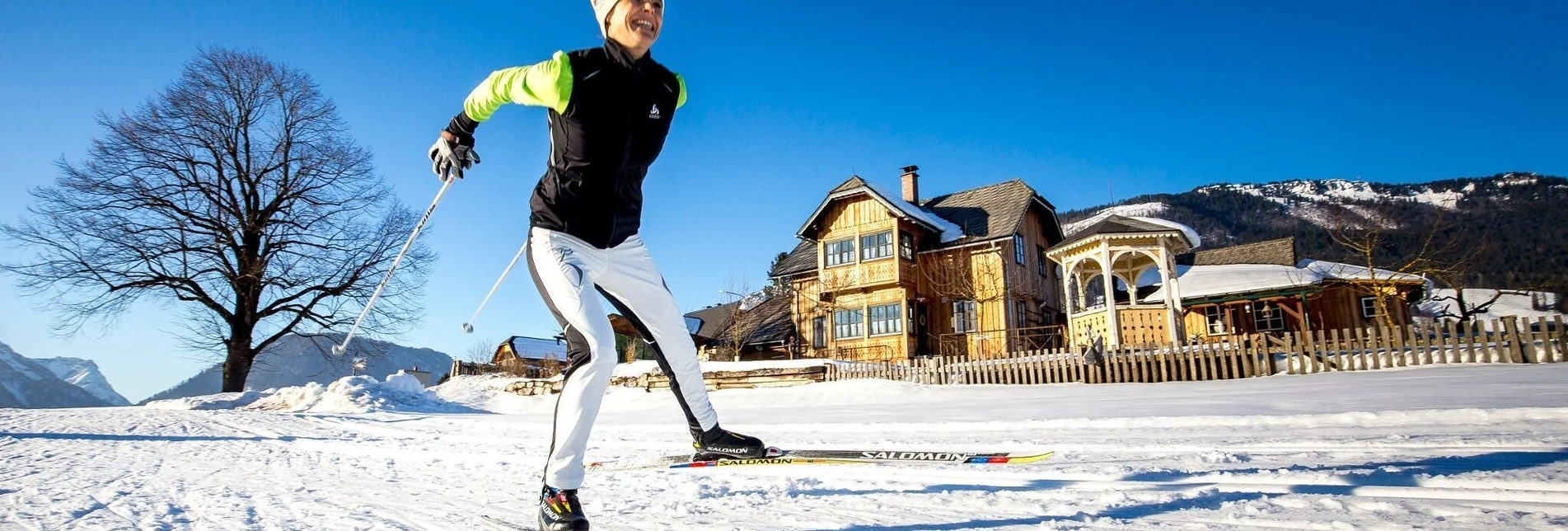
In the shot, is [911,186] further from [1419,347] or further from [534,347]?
[534,347]

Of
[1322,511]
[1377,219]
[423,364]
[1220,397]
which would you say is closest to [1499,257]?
[1377,219]

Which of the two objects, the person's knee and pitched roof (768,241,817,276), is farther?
pitched roof (768,241,817,276)

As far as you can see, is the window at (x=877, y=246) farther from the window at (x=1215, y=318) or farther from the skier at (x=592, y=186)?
the skier at (x=592, y=186)

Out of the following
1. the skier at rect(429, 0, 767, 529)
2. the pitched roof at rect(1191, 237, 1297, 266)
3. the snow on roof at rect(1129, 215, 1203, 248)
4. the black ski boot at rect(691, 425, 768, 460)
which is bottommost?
the black ski boot at rect(691, 425, 768, 460)

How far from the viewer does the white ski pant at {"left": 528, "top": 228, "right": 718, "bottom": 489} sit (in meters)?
2.41

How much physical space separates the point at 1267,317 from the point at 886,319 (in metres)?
13.4

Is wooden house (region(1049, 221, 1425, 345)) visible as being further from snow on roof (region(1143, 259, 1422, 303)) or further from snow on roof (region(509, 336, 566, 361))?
snow on roof (region(509, 336, 566, 361))

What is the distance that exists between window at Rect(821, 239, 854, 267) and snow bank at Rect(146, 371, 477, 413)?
45.8ft

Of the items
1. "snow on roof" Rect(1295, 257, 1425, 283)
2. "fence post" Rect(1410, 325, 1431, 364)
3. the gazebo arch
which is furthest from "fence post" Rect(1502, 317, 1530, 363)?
"snow on roof" Rect(1295, 257, 1425, 283)

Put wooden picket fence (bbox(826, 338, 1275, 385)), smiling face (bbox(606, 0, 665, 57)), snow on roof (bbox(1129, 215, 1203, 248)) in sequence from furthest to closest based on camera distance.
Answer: snow on roof (bbox(1129, 215, 1203, 248)), wooden picket fence (bbox(826, 338, 1275, 385)), smiling face (bbox(606, 0, 665, 57))

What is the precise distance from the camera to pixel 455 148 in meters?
3.00

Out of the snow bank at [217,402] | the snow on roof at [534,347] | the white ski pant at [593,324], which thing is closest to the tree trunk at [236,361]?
the snow bank at [217,402]

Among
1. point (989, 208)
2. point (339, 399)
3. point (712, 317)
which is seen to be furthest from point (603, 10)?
point (712, 317)

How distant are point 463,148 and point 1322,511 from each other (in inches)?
129
